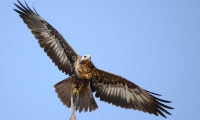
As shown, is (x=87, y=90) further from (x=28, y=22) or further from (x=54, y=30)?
(x=28, y=22)

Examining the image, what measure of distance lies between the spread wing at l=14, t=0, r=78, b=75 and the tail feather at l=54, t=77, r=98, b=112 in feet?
1.15

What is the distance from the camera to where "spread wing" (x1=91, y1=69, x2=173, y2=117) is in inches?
321

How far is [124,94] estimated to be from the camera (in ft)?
27.6

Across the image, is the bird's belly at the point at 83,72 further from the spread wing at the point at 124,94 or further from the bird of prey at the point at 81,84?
the spread wing at the point at 124,94

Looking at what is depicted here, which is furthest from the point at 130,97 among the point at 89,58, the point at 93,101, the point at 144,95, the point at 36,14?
the point at 36,14

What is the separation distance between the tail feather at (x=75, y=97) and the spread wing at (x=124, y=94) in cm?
30

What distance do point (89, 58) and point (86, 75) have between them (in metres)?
0.56

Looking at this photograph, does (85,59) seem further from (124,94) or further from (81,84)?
(124,94)

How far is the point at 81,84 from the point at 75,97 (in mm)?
449

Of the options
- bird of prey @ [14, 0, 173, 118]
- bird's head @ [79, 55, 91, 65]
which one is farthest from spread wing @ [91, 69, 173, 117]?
bird's head @ [79, 55, 91, 65]

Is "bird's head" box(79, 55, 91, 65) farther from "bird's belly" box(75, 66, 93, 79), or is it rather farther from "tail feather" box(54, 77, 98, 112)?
"tail feather" box(54, 77, 98, 112)

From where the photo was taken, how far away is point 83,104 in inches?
316

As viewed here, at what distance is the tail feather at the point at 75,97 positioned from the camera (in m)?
8.00

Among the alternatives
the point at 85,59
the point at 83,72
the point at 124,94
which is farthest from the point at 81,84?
the point at 124,94
